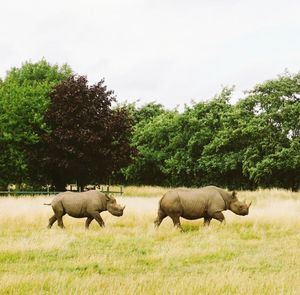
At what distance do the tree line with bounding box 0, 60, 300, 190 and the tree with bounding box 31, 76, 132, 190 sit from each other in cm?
7

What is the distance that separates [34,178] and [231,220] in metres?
22.0

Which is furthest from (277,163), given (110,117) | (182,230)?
(182,230)

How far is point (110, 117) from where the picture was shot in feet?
117

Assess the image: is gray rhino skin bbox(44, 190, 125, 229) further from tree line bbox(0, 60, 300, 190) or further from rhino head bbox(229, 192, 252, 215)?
tree line bbox(0, 60, 300, 190)

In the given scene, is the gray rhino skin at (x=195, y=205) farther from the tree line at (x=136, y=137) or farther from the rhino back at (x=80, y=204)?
the tree line at (x=136, y=137)

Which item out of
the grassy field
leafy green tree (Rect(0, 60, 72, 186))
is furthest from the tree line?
the grassy field

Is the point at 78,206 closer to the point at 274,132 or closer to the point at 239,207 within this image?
the point at 239,207

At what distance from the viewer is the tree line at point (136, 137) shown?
33.9 meters

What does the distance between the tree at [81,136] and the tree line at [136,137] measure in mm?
66

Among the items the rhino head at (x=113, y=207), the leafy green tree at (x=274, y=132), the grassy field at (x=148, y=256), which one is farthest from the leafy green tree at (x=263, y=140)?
the rhino head at (x=113, y=207)

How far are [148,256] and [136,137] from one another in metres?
44.6

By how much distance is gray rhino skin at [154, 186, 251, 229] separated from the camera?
16.5m

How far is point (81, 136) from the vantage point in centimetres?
3303

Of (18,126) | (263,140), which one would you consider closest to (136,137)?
(263,140)
